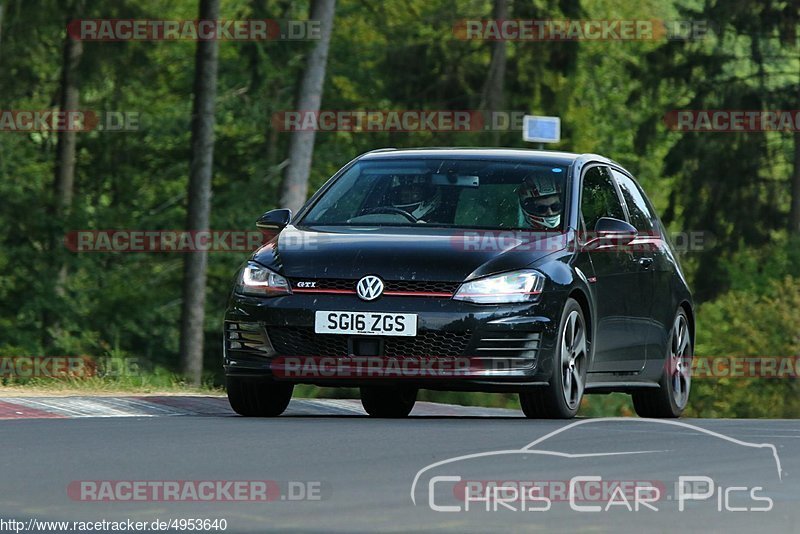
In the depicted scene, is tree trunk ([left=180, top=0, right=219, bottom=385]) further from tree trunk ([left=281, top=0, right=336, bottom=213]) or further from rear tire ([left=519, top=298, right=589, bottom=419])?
rear tire ([left=519, top=298, right=589, bottom=419])

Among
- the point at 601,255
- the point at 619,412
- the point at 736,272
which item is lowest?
the point at 619,412

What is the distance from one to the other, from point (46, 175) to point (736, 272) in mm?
17197

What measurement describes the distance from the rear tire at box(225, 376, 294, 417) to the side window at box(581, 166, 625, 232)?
2.30m

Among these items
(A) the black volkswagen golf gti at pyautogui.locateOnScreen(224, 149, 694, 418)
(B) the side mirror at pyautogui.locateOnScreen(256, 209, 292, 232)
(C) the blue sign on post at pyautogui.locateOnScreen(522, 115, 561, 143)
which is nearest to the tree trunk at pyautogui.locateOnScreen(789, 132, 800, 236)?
(C) the blue sign on post at pyautogui.locateOnScreen(522, 115, 561, 143)

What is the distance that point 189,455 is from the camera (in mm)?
9266

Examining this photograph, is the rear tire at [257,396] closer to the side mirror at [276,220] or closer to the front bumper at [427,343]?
the front bumper at [427,343]

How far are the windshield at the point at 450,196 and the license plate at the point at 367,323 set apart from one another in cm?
115

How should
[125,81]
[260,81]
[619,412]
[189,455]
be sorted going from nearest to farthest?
[189,455] → [260,81] → [125,81] → [619,412]

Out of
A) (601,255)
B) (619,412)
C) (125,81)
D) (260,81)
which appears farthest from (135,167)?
(601,255)

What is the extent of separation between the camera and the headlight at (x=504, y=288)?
38.7 ft

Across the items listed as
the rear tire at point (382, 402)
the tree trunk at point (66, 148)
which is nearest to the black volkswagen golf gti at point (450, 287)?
the rear tire at point (382, 402)

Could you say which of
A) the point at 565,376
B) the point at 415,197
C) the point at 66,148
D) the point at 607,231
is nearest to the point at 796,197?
the point at 66,148

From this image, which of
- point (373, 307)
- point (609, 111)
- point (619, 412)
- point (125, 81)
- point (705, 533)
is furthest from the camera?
point (609, 111)

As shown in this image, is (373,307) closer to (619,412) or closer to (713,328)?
(619,412)
